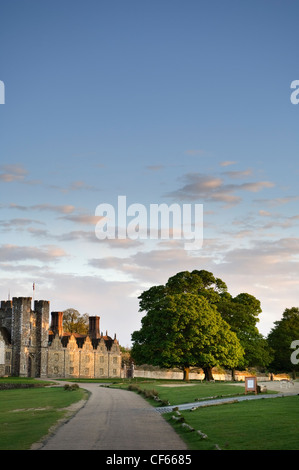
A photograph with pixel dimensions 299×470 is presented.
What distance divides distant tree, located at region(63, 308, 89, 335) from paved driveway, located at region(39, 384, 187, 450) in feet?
413

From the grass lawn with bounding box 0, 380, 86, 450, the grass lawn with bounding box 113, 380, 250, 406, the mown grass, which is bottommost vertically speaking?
the grass lawn with bounding box 113, 380, 250, 406

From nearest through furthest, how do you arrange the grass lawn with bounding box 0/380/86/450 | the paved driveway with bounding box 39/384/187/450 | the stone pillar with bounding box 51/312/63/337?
the paved driveway with bounding box 39/384/187/450 → the grass lawn with bounding box 0/380/86/450 → the stone pillar with bounding box 51/312/63/337

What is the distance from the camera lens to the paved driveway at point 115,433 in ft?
63.0

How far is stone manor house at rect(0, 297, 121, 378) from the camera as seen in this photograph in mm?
115750

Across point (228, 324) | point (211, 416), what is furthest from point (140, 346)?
point (211, 416)

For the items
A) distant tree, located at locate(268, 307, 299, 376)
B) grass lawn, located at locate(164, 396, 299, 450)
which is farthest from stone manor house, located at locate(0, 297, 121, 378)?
grass lawn, located at locate(164, 396, 299, 450)

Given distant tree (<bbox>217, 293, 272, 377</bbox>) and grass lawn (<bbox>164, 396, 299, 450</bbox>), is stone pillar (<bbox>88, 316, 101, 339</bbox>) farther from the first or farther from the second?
grass lawn (<bbox>164, 396, 299, 450</bbox>)

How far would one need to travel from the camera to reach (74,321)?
159 m

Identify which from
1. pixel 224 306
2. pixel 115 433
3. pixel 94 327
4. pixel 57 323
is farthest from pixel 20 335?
pixel 115 433

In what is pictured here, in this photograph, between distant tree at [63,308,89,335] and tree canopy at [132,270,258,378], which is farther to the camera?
distant tree at [63,308,89,335]

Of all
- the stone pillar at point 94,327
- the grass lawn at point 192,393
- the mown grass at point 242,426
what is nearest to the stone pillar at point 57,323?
the stone pillar at point 94,327

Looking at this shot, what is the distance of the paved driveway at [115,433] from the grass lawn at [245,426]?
767 mm

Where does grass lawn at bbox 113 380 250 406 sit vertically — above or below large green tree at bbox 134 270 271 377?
below
